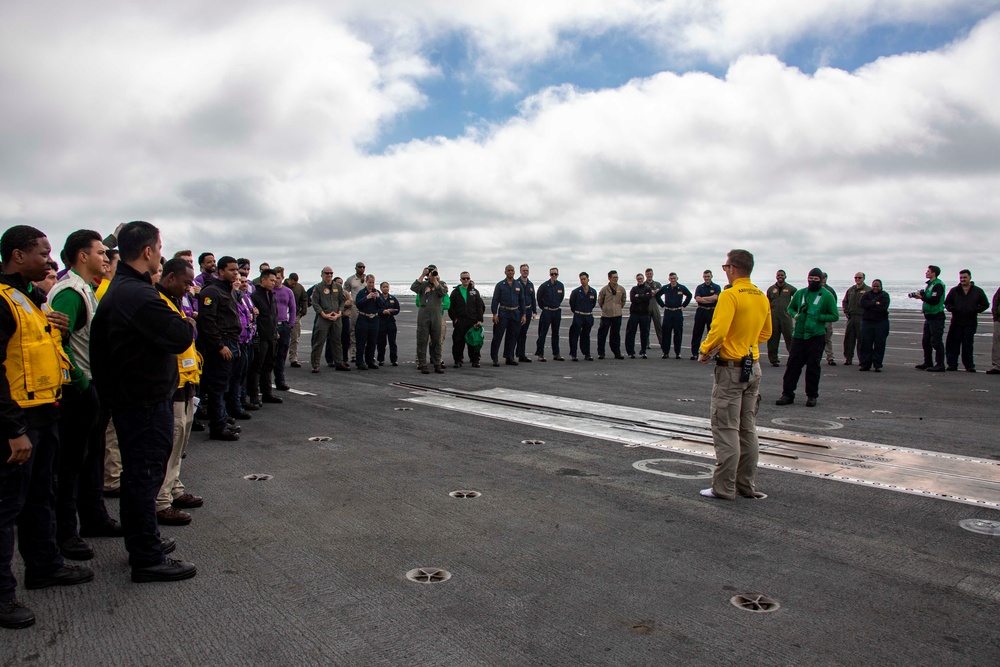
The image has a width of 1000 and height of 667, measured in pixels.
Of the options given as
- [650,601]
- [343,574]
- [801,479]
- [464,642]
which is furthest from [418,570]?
[801,479]

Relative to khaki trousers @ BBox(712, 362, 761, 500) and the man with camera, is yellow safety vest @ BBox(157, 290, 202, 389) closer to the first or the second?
khaki trousers @ BBox(712, 362, 761, 500)

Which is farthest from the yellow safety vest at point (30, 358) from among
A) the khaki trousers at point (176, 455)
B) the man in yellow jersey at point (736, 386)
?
the man in yellow jersey at point (736, 386)

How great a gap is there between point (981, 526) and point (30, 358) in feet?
20.0

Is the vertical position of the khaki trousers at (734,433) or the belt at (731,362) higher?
the belt at (731,362)

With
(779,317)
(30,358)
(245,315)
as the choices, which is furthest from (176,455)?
(779,317)

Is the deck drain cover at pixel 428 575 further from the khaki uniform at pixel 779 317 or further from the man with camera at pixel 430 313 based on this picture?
the khaki uniform at pixel 779 317

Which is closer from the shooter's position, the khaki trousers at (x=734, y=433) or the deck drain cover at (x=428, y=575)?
the deck drain cover at (x=428, y=575)

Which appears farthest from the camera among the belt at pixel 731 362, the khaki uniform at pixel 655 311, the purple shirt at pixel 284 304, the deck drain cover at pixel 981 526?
the khaki uniform at pixel 655 311

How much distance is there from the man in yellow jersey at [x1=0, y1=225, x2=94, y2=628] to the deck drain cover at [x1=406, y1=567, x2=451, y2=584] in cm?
185

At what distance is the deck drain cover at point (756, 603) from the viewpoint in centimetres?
360

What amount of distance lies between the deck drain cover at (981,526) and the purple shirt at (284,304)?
→ 972 centimetres

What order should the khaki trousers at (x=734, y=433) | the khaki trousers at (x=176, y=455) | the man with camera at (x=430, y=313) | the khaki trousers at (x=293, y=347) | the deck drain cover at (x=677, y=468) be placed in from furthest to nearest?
the khaki trousers at (x=293, y=347) → the man with camera at (x=430, y=313) → the deck drain cover at (x=677, y=468) → the khaki trousers at (x=734, y=433) → the khaki trousers at (x=176, y=455)

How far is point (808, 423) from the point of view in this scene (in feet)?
28.6

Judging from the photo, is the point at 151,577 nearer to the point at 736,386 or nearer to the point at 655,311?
the point at 736,386
